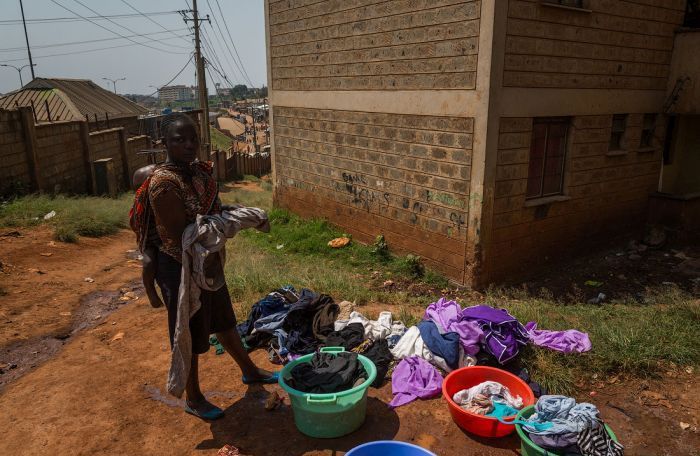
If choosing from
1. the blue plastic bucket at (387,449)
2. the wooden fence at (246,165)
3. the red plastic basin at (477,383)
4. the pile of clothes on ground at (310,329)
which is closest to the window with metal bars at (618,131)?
the pile of clothes on ground at (310,329)

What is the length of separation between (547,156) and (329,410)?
5.85 metres

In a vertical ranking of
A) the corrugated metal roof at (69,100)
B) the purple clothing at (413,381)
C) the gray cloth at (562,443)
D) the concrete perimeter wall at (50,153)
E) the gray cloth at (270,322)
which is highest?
the corrugated metal roof at (69,100)

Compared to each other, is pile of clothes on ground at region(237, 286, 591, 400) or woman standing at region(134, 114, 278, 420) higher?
woman standing at region(134, 114, 278, 420)

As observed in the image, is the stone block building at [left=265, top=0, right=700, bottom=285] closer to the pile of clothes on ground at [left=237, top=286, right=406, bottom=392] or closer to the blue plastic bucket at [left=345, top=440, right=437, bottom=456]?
the pile of clothes on ground at [left=237, top=286, right=406, bottom=392]

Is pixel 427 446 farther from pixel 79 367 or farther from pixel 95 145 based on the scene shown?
pixel 95 145

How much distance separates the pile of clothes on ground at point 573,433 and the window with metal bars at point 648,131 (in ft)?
25.6

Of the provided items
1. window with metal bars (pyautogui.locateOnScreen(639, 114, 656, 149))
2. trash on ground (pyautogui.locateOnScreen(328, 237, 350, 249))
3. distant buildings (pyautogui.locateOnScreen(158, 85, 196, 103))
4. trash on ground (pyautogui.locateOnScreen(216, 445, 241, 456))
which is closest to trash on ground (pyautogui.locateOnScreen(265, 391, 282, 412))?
trash on ground (pyautogui.locateOnScreen(216, 445, 241, 456))

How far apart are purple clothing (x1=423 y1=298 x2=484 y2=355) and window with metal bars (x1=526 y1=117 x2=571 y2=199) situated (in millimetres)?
3749

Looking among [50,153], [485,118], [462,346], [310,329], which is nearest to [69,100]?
[50,153]

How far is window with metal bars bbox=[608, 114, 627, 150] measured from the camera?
27.1ft

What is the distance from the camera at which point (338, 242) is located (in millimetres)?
8883

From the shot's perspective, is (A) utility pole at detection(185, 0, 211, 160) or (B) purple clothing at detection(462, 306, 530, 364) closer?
(B) purple clothing at detection(462, 306, 530, 364)

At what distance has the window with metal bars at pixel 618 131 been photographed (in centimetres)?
826

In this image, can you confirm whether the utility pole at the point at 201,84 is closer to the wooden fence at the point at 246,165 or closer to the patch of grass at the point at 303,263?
the wooden fence at the point at 246,165
